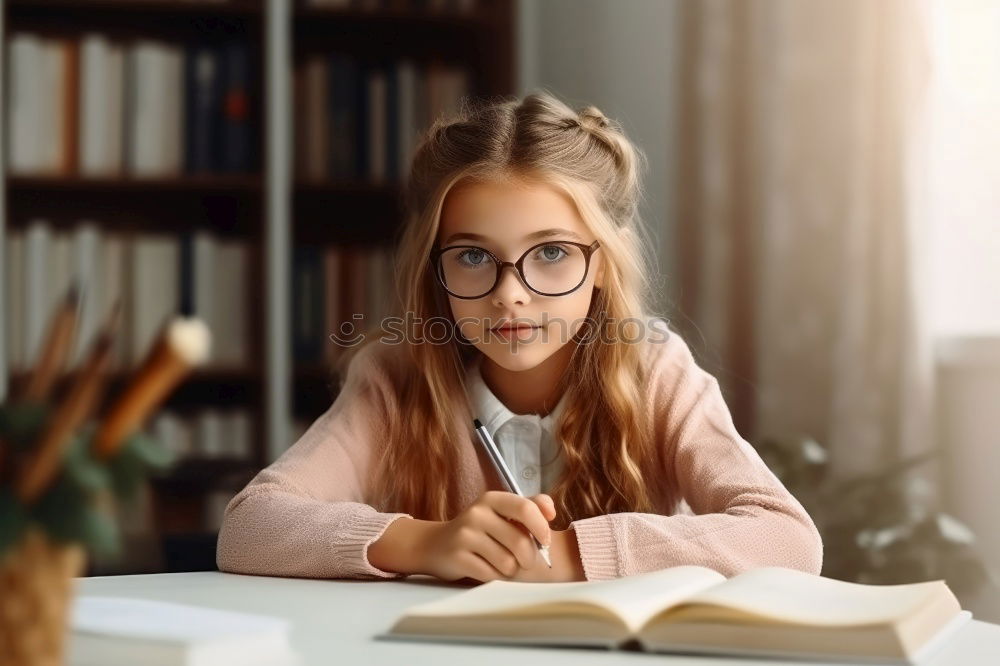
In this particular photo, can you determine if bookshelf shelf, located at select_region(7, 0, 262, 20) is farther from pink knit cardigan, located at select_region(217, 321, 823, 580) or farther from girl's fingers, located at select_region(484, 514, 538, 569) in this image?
girl's fingers, located at select_region(484, 514, 538, 569)

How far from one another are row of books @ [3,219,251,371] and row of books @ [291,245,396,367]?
13cm

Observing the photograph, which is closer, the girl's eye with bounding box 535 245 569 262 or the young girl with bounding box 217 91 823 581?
the young girl with bounding box 217 91 823 581

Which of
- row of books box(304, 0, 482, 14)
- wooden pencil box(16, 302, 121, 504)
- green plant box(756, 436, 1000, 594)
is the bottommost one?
green plant box(756, 436, 1000, 594)

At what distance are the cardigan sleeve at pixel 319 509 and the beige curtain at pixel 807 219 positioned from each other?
1129mm


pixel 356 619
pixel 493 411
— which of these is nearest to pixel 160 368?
pixel 356 619

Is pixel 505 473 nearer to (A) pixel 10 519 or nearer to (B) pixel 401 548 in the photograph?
(B) pixel 401 548

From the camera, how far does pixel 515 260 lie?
1271 mm

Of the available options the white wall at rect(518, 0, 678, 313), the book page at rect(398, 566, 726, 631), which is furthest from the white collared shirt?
the white wall at rect(518, 0, 678, 313)

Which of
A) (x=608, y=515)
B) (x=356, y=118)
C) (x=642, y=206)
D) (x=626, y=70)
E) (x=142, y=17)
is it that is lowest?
(x=608, y=515)

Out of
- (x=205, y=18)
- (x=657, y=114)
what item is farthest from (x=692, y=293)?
(x=205, y=18)

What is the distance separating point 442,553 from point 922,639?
0.44 meters

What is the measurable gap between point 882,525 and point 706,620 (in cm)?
150

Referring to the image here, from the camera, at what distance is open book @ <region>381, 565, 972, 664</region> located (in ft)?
2.33

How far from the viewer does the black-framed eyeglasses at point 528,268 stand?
1280 mm
